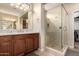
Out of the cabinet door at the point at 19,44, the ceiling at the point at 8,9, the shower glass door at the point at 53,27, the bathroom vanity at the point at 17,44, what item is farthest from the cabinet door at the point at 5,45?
the shower glass door at the point at 53,27

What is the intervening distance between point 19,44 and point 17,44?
0.04 metres

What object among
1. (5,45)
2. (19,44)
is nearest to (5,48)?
(5,45)

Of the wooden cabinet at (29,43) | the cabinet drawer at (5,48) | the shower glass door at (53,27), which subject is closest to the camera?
the cabinet drawer at (5,48)

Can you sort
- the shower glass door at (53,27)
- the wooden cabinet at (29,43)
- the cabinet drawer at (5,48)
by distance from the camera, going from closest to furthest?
the cabinet drawer at (5,48) < the shower glass door at (53,27) < the wooden cabinet at (29,43)

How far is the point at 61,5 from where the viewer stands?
178 centimetres

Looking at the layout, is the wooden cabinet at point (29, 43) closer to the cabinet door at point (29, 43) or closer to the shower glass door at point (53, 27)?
the cabinet door at point (29, 43)

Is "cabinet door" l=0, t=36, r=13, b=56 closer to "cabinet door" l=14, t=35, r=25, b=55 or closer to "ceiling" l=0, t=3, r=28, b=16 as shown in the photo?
"cabinet door" l=14, t=35, r=25, b=55

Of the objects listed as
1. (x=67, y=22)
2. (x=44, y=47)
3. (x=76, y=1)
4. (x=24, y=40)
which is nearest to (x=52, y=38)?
(x=44, y=47)

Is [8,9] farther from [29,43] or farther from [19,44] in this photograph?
[29,43]

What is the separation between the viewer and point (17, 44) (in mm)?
1978

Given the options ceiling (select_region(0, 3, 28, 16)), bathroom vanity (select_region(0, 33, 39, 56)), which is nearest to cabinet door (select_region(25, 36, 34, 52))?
bathroom vanity (select_region(0, 33, 39, 56))

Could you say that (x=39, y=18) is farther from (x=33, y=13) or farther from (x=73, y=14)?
(x=73, y=14)

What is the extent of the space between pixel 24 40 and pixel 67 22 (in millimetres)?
927

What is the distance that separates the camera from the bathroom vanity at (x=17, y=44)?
178 centimetres
